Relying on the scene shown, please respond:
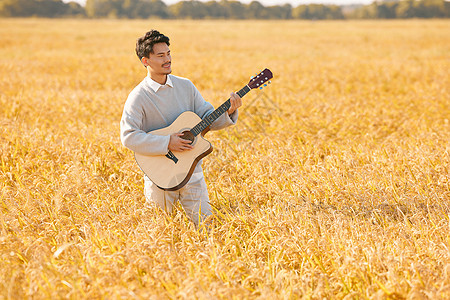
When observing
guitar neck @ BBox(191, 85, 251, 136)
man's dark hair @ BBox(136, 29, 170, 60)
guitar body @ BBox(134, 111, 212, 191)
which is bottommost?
guitar body @ BBox(134, 111, 212, 191)

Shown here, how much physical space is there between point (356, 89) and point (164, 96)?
782cm

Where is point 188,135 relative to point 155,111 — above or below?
below

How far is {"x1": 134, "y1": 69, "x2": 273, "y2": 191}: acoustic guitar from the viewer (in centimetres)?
324

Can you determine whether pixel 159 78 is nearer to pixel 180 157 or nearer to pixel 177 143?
pixel 177 143

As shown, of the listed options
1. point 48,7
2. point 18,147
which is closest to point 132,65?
point 18,147

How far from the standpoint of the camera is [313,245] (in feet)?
9.20

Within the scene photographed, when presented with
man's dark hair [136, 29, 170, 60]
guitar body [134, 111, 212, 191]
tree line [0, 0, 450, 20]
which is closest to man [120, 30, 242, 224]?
man's dark hair [136, 29, 170, 60]

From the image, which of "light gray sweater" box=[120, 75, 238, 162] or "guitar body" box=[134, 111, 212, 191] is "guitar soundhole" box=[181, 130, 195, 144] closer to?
"guitar body" box=[134, 111, 212, 191]

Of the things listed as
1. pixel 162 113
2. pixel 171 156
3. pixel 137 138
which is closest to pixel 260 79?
pixel 162 113

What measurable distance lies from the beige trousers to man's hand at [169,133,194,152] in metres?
0.36

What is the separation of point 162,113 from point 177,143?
360 mm

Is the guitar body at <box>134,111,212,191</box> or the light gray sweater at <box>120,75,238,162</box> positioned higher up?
the light gray sweater at <box>120,75,238,162</box>

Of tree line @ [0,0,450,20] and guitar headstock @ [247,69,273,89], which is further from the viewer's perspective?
tree line @ [0,0,450,20]

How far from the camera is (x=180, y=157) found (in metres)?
3.27
